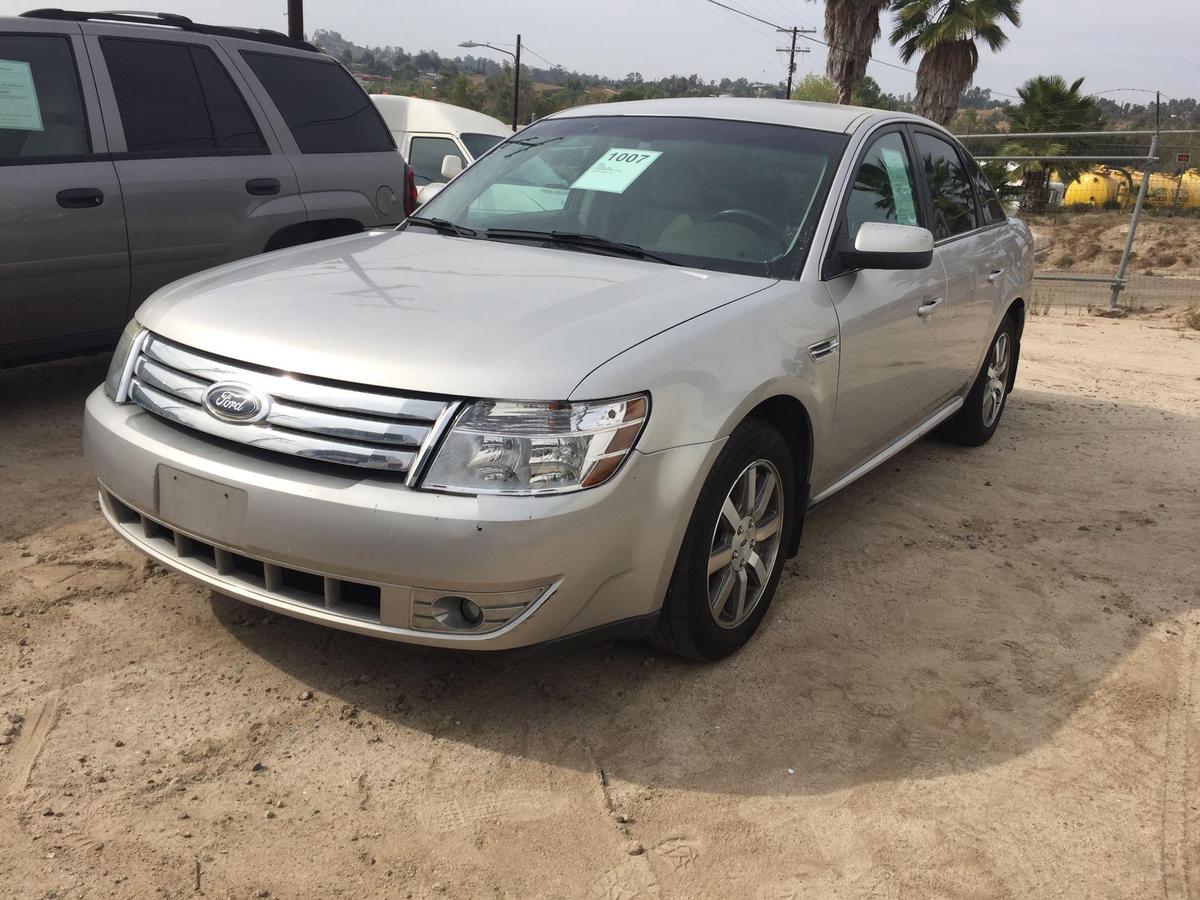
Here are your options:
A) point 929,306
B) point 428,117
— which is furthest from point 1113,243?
point 929,306

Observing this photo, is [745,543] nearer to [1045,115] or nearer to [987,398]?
[987,398]

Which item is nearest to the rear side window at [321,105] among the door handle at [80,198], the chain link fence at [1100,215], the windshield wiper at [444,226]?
the door handle at [80,198]

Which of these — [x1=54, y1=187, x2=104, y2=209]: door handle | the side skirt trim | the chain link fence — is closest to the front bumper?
the side skirt trim

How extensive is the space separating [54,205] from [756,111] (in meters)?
3.13

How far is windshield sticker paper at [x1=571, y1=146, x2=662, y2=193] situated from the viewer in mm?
3760

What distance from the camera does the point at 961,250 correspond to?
4691 mm

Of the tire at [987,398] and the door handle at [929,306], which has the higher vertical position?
the door handle at [929,306]

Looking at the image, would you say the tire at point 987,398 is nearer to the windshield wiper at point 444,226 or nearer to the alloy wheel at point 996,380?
the alloy wheel at point 996,380

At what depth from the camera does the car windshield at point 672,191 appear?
3480mm

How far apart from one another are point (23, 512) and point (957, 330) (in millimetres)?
3937

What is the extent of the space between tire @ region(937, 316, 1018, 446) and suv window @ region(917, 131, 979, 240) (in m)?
0.75

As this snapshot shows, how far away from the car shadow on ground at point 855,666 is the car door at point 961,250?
78 centimetres

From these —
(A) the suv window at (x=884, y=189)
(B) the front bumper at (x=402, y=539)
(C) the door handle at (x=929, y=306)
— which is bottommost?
(B) the front bumper at (x=402, y=539)

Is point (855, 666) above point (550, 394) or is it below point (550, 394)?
below
